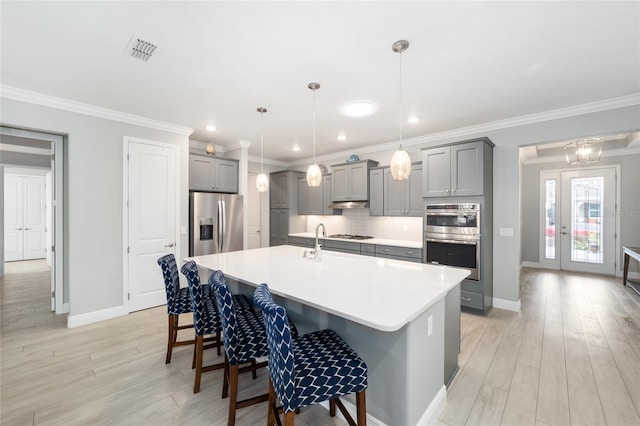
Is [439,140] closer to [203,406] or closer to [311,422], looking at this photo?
[311,422]

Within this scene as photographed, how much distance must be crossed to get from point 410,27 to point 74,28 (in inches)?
94.6

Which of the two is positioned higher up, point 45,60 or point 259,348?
point 45,60

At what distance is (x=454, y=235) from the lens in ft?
12.6

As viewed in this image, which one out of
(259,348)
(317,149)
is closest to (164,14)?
(259,348)

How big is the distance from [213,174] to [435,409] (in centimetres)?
451

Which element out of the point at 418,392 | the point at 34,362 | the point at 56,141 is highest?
the point at 56,141

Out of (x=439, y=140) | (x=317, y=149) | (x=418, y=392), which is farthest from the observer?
(x=317, y=149)

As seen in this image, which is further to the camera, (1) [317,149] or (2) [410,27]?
(1) [317,149]

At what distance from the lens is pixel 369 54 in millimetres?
2227

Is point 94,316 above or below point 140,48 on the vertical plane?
below

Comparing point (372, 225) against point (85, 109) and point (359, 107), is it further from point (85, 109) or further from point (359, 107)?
point (85, 109)

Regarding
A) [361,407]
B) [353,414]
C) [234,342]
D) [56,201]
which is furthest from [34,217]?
[361,407]

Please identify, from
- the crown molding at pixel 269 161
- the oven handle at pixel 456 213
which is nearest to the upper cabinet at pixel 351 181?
the oven handle at pixel 456 213

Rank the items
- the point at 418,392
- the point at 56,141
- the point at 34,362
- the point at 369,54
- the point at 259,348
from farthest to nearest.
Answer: the point at 56,141, the point at 34,362, the point at 369,54, the point at 259,348, the point at 418,392
